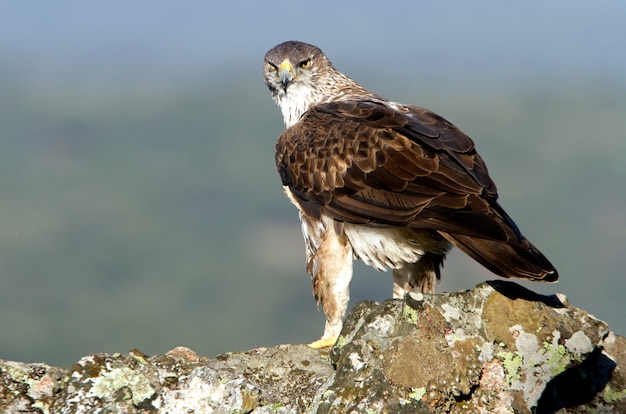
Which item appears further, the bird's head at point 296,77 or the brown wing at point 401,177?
the bird's head at point 296,77

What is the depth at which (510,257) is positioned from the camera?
23.2 ft

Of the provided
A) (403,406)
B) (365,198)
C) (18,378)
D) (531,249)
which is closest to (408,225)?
(365,198)

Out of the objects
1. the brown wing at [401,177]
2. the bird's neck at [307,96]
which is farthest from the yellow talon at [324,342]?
the bird's neck at [307,96]

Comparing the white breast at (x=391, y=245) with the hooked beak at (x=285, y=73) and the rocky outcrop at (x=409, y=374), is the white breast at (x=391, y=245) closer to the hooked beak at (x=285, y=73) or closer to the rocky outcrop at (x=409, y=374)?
the rocky outcrop at (x=409, y=374)

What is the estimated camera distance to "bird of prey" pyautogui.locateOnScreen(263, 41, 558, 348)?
743 cm

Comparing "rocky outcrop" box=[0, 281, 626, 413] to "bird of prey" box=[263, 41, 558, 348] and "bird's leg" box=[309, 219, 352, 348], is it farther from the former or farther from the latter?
"bird's leg" box=[309, 219, 352, 348]

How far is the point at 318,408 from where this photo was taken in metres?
5.60

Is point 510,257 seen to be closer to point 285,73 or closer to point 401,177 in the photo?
point 401,177

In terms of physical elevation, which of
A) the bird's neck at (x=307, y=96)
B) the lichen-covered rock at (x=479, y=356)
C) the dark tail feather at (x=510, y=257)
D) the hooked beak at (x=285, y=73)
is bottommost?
the lichen-covered rock at (x=479, y=356)

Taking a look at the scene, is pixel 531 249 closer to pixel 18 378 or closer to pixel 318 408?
pixel 318 408

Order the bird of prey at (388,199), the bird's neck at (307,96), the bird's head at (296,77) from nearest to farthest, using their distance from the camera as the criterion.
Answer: the bird of prey at (388,199)
the bird's neck at (307,96)
the bird's head at (296,77)

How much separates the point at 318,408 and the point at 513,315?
1.42 metres

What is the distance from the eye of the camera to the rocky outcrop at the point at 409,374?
18.5ft

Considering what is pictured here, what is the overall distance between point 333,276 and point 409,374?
10.1ft
